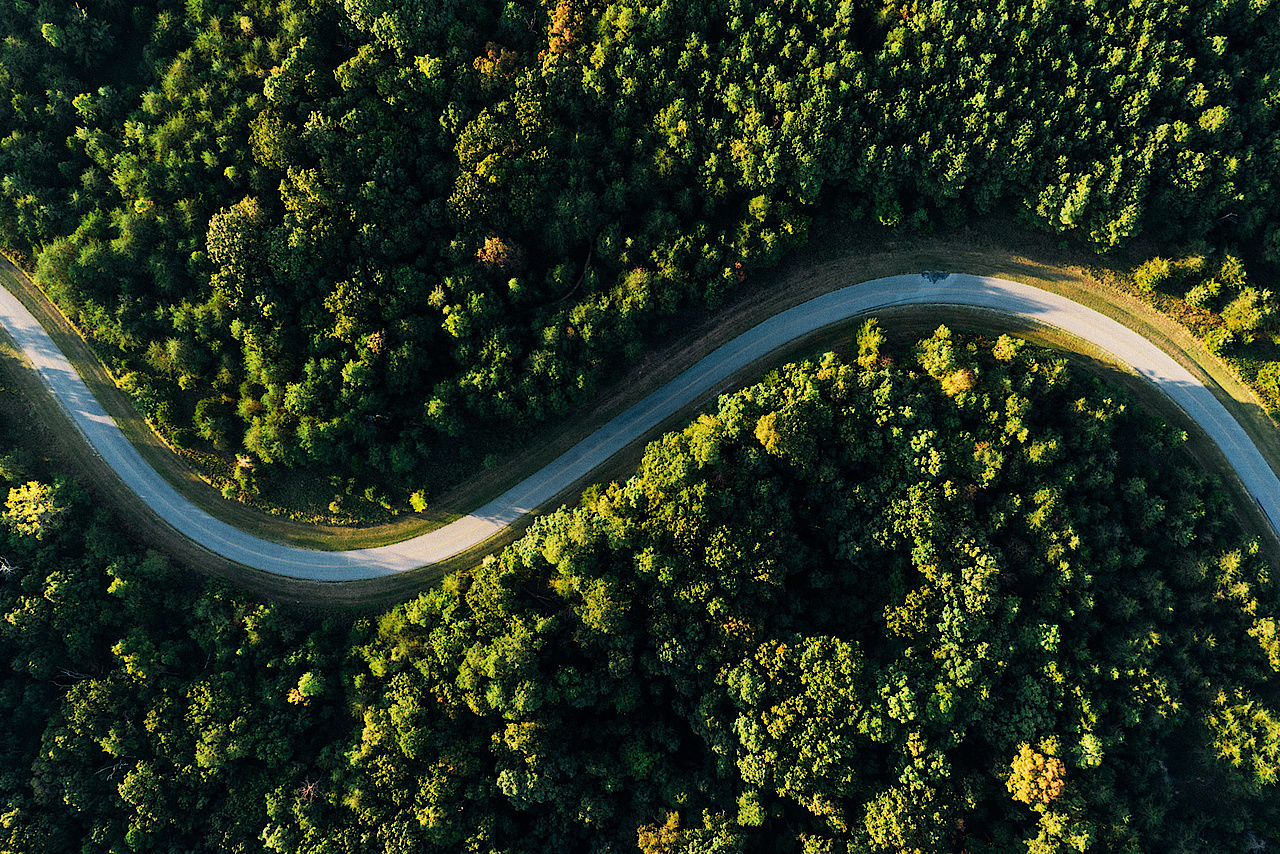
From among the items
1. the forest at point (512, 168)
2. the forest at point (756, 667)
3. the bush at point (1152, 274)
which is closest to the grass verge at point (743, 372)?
the bush at point (1152, 274)

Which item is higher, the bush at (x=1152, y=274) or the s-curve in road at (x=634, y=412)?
the bush at (x=1152, y=274)

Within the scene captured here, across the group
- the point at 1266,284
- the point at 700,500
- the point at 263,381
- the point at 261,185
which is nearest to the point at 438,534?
the point at 263,381

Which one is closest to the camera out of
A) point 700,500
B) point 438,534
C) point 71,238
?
point 700,500

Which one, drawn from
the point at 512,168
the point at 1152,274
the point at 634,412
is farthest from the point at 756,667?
the point at 1152,274

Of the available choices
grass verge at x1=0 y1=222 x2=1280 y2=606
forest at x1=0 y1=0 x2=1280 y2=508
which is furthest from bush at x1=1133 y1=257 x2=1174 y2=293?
forest at x1=0 y1=0 x2=1280 y2=508

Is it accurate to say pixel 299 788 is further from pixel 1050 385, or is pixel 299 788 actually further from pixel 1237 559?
pixel 1237 559

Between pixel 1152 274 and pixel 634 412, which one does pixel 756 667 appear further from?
pixel 1152 274

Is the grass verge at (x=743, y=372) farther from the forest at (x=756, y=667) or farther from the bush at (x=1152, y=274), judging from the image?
the forest at (x=756, y=667)
